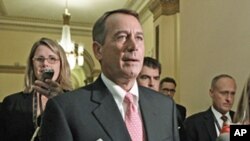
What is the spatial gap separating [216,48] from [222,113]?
2.19ft

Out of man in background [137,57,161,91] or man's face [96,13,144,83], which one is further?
man in background [137,57,161,91]

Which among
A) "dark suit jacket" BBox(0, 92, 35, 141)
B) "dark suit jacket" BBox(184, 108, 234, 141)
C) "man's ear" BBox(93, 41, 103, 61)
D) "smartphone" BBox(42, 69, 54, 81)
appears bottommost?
"dark suit jacket" BBox(184, 108, 234, 141)

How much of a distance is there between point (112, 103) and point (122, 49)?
7.1 inches

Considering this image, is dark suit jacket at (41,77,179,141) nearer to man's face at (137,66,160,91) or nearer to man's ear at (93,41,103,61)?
man's ear at (93,41,103,61)

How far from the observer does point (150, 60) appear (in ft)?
9.12

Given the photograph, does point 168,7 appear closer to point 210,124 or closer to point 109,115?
point 210,124

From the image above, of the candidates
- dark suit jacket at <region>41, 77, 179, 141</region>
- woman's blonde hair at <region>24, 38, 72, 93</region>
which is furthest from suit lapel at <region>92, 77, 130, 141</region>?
woman's blonde hair at <region>24, 38, 72, 93</region>

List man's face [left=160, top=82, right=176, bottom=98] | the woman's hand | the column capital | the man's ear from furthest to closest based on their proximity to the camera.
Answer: the column capital → man's face [left=160, top=82, right=176, bottom=98] → the woman's hand → the man's ear

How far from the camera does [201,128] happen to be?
3.13m

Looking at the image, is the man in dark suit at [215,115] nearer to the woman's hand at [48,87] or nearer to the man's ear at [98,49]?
the woman's hand at [48,87]

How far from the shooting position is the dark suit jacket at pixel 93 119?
4.48ft

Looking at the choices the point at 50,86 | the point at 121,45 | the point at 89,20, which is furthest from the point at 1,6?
the point at 121,45

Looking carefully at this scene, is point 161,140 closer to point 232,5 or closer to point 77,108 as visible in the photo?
point 77,108

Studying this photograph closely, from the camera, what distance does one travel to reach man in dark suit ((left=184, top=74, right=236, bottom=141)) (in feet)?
10.2
